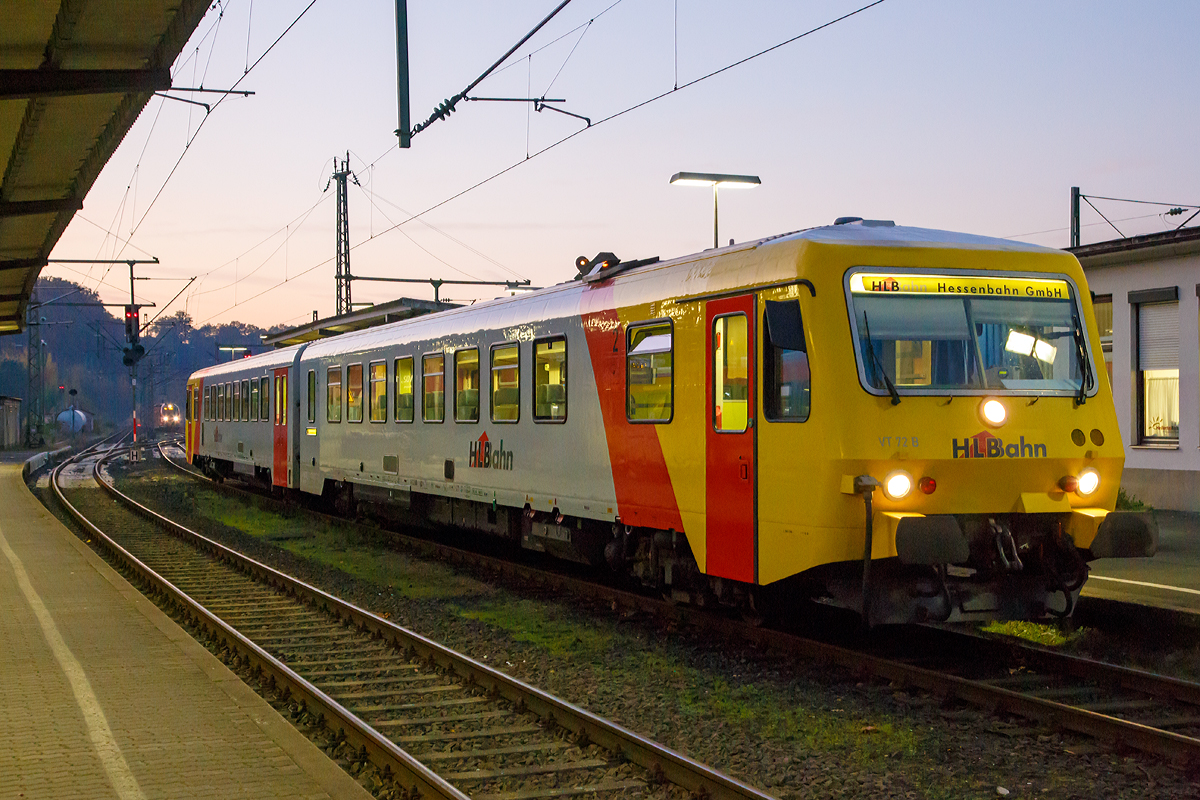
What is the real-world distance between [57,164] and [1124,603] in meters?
13.7

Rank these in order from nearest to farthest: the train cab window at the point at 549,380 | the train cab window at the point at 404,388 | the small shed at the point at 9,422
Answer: the train cab window at the point at 549,380 → the train cab window at the point at 404,388 → the small shed at the point at 9,422

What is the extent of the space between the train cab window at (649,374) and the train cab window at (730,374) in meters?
0.69

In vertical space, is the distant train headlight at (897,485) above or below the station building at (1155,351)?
below

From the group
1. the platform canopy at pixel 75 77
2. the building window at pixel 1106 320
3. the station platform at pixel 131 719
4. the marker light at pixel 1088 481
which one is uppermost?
the platform canopy at pixel 75 77

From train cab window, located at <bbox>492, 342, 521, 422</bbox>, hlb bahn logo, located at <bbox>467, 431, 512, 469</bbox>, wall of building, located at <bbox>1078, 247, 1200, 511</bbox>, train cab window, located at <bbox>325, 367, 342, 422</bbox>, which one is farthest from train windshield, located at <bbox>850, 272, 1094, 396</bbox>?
train cab window, located at <bbox>325, 367, 342, 422</bbox>

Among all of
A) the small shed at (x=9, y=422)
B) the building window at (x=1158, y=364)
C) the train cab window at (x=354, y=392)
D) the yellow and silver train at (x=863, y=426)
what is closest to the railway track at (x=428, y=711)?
the yellow and silver train at (x=863, y=426)

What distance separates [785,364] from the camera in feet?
27.3

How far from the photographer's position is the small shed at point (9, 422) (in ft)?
184

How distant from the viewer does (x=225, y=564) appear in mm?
15320

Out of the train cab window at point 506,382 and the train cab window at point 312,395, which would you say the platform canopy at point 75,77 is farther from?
the train cab window at point 312,395

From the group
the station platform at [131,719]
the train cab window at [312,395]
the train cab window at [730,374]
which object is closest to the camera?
the station platform at [131,719]

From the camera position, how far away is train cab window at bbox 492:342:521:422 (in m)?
12.5

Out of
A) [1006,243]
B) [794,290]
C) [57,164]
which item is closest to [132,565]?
[57,164]

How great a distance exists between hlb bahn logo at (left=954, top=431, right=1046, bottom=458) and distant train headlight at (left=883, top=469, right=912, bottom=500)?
0.42 m
